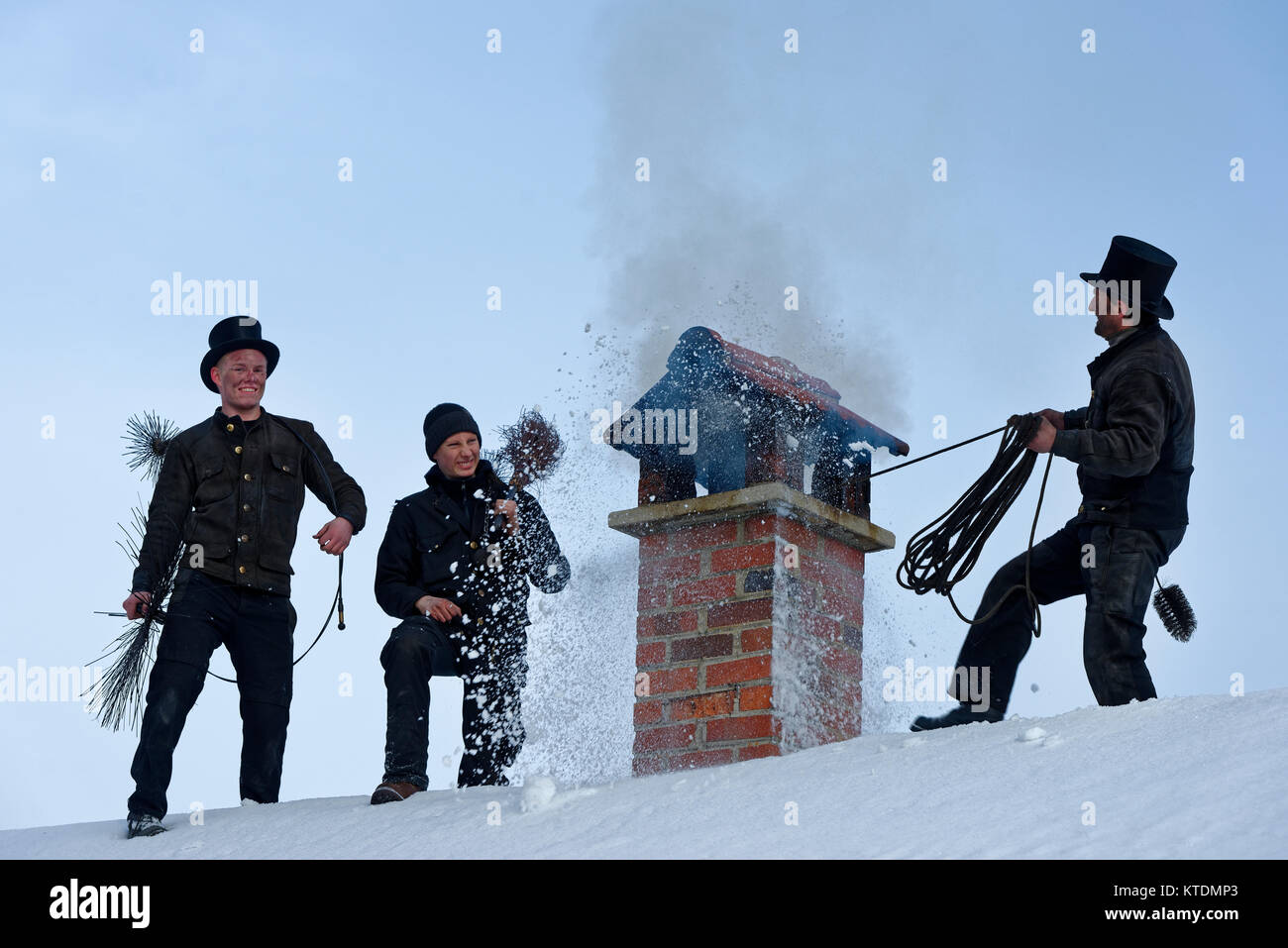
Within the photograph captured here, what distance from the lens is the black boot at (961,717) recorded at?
4.95 meters

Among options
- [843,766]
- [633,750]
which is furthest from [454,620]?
[843,766]

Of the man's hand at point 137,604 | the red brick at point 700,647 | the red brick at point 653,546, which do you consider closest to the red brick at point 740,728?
the red brick at point 700,647

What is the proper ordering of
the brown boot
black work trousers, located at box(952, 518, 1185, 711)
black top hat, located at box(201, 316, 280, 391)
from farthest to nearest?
black top hat, located at box(201, 316, 280, 391) < the brown boot < black work trousers, located at box(952, 518, 1185, 711)

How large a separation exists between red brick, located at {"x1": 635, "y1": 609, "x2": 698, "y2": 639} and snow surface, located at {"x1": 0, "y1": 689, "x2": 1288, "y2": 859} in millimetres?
668

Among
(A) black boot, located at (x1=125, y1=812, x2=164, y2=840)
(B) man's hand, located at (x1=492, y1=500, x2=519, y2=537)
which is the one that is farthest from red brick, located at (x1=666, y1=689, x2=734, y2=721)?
(A) black boot, located at (x1=125, y1=812, x2=164, y2=840)

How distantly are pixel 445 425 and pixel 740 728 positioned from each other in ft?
5.62

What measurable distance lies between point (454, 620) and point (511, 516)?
0.44m

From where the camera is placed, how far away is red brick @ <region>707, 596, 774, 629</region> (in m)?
4.99

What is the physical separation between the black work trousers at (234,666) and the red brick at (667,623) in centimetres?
133

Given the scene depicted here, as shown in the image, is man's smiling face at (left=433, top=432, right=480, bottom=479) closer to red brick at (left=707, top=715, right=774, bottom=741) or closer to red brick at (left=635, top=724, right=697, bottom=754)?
red brick at (left=635, top=724, right=697, bottom=754)

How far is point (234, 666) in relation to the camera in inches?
215
